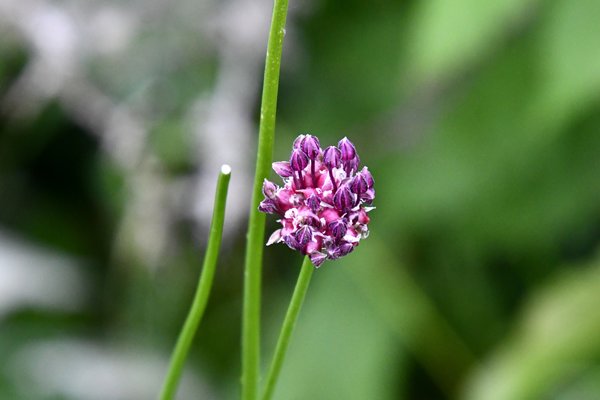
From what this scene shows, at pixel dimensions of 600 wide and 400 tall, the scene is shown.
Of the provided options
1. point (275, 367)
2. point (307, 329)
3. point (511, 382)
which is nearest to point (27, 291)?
point (307, 329)

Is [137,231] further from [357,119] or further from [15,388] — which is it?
[357,119]

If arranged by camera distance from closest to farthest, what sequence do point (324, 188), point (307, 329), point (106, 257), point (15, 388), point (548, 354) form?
1. point (324, 188)
2. point (548, 354)
3. point (15, 388)
4. point (307, 329)
5. point (106, 257)

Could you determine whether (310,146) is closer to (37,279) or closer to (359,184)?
(359,184)

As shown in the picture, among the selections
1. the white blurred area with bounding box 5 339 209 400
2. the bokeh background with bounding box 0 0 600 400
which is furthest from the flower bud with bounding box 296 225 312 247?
the white blurred area with bounding box 5 339 209 400

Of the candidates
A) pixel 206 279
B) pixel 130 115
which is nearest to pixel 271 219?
pixel 130 115

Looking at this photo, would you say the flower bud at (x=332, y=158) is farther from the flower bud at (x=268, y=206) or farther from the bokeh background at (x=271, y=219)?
the bokeh background at (x=271, y=219)

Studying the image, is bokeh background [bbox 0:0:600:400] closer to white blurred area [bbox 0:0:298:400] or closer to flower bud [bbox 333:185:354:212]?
white blurred area [bbox 0:0:298:400]
